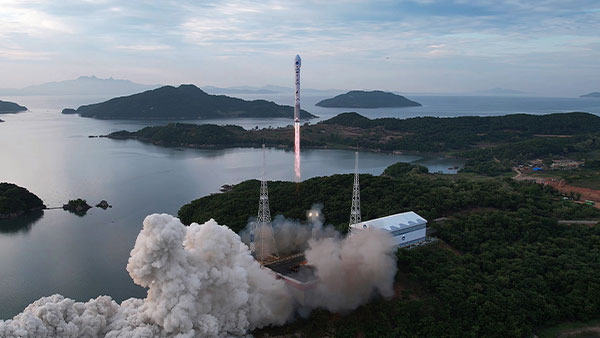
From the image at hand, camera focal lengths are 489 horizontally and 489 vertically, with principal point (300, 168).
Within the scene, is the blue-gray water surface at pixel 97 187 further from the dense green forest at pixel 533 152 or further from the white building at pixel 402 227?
the white building at pixel 402 227

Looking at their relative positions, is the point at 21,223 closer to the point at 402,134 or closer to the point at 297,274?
the point at 297,274

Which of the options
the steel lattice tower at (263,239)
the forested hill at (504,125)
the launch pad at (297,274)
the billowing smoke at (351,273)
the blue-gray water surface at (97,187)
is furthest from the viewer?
the forested hill at (504,125)

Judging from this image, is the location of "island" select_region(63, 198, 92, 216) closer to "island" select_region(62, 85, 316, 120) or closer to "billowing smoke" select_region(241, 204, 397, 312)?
"billowing smoke" select_region(241, 204, 397, 312)

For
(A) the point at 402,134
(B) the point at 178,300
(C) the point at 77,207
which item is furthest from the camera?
(A) the point at 402,134

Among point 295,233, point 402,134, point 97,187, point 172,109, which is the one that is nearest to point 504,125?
point 402,134

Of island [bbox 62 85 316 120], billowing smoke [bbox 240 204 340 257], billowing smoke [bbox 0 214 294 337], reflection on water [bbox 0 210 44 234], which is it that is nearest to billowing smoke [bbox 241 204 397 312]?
billowing smoke [bbox 0 214 294 337]

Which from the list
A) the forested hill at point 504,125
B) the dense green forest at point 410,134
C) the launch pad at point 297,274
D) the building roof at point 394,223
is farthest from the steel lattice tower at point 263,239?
the forested hill at point 504,125

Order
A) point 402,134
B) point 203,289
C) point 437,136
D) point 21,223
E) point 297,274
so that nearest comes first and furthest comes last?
1. point 203,289
2. point 297,274
3. point 21,223
4. point 437,136
5. point 402,134
